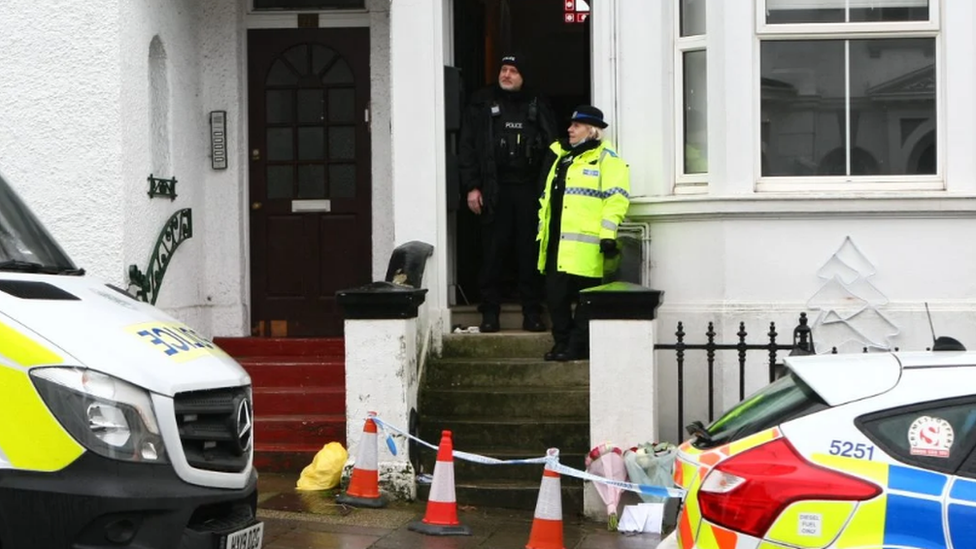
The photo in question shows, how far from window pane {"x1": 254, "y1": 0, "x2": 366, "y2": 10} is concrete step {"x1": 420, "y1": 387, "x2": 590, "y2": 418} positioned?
3768mm

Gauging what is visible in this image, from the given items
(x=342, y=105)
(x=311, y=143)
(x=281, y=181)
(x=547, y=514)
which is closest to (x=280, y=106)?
(x=311, y=143)

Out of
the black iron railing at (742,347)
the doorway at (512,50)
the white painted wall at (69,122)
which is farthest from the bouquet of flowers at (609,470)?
the white painted wall at (69,122)

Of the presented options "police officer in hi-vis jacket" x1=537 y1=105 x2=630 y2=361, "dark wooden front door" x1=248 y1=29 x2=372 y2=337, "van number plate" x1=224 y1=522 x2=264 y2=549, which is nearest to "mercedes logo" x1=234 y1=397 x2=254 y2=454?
"van number plate" x1=224 y1=522 x2=264 y2=549

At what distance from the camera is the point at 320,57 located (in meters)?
12.3

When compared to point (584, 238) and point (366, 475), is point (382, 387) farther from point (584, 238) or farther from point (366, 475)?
point (584, 238)

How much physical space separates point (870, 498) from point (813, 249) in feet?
17.6

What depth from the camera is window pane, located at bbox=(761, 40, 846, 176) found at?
405 inches

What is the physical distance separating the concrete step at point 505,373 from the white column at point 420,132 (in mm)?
401

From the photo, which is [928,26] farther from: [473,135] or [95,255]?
[95,255]

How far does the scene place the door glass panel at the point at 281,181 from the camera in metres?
12.3

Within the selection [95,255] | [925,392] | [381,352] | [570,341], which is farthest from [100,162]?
[925,392]

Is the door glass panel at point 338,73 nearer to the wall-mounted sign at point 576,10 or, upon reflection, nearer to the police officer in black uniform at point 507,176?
the police officer in black uniform at point 507,176

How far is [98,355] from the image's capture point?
219 inches

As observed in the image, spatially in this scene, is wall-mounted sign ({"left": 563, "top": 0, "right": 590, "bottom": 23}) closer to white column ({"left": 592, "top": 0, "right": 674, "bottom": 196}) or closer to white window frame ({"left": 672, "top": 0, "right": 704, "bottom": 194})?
white column ({"left": 592, "top": 0, "right": 674, "bottom": 196})
